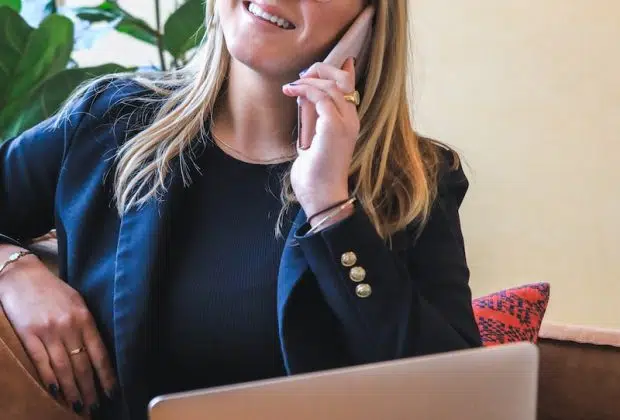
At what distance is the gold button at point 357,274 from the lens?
3.04 feet

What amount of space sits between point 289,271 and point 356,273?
111mm

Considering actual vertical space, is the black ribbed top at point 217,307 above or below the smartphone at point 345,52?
below

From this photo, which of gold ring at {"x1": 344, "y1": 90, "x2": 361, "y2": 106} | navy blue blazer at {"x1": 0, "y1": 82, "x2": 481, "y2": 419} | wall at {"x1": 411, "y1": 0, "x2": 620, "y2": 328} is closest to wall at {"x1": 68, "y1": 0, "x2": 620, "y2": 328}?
wall at {"x1": 411, "y1": 0, "x2": 620, "y2": 328}

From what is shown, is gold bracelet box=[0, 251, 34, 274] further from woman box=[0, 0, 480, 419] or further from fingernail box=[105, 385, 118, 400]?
fingernail box=[105, 385, 118, 400]

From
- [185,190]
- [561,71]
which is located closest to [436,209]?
[185,190]

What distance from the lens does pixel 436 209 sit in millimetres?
1099

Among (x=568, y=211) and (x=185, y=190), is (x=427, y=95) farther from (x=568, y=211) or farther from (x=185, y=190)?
(x=185, y=190)

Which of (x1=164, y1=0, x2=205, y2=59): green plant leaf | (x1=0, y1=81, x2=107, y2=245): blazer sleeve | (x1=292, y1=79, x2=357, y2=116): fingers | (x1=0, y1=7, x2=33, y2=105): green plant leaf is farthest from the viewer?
(x1=164, y1=0, x2=205, y2=59): green plant leaf

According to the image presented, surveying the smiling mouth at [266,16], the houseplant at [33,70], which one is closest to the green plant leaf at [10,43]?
the houseplant at [33,70]

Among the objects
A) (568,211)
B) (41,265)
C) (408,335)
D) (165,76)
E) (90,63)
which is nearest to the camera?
(408,335)

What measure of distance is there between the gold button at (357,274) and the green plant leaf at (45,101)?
0.79 metres

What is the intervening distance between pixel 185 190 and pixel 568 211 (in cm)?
117

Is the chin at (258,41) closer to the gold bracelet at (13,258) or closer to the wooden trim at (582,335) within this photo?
the gold bracelet at (13,258)

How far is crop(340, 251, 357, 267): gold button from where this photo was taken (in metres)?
0.92
